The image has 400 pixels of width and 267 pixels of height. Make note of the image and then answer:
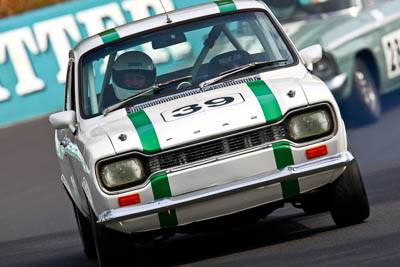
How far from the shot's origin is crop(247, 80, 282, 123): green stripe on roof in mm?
6664

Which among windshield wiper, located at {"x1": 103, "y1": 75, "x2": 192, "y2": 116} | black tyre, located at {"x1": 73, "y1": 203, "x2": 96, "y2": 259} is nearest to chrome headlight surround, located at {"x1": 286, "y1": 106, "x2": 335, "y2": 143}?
windshield wiper, located at {"x1": 103, "y1": 75, "x2": 192, "y2": 116}

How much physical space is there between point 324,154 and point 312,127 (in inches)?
6.8

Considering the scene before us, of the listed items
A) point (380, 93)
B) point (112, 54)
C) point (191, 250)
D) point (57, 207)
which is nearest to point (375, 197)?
point (191, 250)

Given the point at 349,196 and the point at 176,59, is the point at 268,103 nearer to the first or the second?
the point at 349,196

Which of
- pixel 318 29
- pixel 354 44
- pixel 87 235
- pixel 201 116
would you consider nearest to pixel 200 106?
pixel 201 116

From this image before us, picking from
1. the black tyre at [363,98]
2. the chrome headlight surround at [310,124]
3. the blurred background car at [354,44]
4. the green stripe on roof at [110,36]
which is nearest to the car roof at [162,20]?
the green stripe on roof at [110,36]

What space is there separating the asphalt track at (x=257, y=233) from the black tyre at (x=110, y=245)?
173 millimetres

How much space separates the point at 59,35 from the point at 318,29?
5.75 meters

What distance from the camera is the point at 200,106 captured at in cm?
684

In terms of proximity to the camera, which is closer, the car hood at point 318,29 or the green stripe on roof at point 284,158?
the green stripe on roof at point 284,158

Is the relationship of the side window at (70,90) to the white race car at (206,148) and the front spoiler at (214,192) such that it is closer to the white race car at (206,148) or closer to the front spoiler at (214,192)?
the white race car at (206,148)

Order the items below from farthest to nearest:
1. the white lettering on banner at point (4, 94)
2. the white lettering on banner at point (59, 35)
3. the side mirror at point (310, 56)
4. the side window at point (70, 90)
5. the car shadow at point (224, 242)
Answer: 1. the white lettering on banner at point (59, 35)
2. the white lettering on banner at point (4, 94)
3. the side window at point (70, 90)
4. the side mirror at point (310, 56)
5. the car shadow at point (224, 242)

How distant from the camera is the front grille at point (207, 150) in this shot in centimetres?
662

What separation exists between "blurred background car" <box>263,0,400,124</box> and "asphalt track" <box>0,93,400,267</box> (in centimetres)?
33
